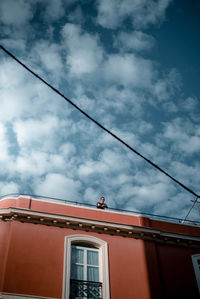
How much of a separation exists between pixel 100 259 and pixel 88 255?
570 mm

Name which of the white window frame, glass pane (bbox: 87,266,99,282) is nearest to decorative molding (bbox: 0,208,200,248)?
the white window frame

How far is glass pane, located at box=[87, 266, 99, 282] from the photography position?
39.9 ft

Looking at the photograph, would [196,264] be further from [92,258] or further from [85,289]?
[85,289]

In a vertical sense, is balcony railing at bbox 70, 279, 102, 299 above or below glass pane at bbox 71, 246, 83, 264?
below

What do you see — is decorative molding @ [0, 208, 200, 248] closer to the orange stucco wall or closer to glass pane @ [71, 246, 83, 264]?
the orange stucco wall

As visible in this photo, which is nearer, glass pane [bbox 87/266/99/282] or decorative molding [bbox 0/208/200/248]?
glass pane [bbox 87/266/99/282]

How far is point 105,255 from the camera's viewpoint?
12.9 metres

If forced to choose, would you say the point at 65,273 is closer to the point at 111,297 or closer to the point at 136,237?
the point at 111,297

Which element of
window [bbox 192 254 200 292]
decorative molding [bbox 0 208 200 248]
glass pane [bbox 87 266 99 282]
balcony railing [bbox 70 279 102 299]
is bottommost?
balcony railing [bbox 70 279 102 299]

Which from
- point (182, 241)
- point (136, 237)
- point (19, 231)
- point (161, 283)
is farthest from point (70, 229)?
point (182, 241)

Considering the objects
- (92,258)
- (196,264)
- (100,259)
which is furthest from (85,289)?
(196,264)

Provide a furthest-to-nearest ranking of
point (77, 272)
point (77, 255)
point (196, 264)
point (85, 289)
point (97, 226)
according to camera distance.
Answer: point (196, 264) < point (97, 226) < point (77, 255) < point (77, 272) < point (85, 289)

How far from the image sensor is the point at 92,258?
12836 mm

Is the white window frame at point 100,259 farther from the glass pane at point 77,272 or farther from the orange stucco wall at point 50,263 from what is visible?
the glass pane at point 77,272
